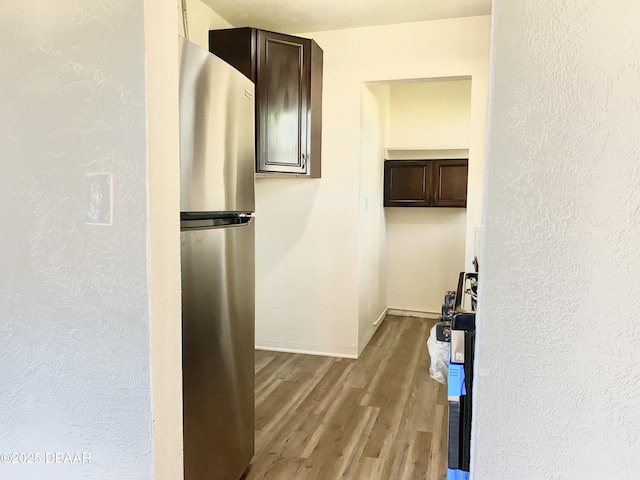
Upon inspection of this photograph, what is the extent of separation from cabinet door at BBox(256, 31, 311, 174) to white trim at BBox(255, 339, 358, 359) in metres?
1.51

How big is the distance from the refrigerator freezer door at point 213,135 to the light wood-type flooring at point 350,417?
4.20 feet

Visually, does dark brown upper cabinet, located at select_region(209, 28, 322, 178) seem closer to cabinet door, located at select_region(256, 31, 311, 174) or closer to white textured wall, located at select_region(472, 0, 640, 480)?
cabinet door, located at select_region(256, 31, 311, 174)

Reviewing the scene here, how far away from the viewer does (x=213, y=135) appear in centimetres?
153

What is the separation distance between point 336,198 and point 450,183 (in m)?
1.61

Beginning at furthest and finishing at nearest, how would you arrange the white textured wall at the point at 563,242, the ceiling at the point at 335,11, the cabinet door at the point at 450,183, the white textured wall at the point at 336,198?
1. the cabinet door at the point at 450,183
2. the white textured wall at the point at 336,198
3. the ceiling at the point at 335,11
4. the white textured wall at the point at 563,242

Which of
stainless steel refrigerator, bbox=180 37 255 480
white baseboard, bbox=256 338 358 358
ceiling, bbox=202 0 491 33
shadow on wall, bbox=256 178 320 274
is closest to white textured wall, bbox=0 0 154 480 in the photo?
stainless steel refrigerator, bbox=180 37 255 480

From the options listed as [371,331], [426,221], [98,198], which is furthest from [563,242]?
[426,221]

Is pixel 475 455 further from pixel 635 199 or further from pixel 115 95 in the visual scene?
pixel 115 95

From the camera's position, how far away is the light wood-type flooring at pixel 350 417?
215cm

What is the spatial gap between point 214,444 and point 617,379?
1.35 metres

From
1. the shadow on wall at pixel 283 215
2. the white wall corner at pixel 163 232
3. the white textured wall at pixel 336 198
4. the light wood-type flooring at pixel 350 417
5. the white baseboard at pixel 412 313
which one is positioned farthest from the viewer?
the white baseboard at pixel 412 313

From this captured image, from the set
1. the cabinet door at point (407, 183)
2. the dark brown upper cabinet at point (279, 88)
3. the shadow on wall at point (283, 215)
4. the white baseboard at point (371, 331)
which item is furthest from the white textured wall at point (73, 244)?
the cabinet door at point (407, 183)

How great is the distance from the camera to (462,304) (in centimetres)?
172

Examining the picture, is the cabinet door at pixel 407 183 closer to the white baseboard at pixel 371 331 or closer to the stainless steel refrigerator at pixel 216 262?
the white baseboard at pixel 371 331
